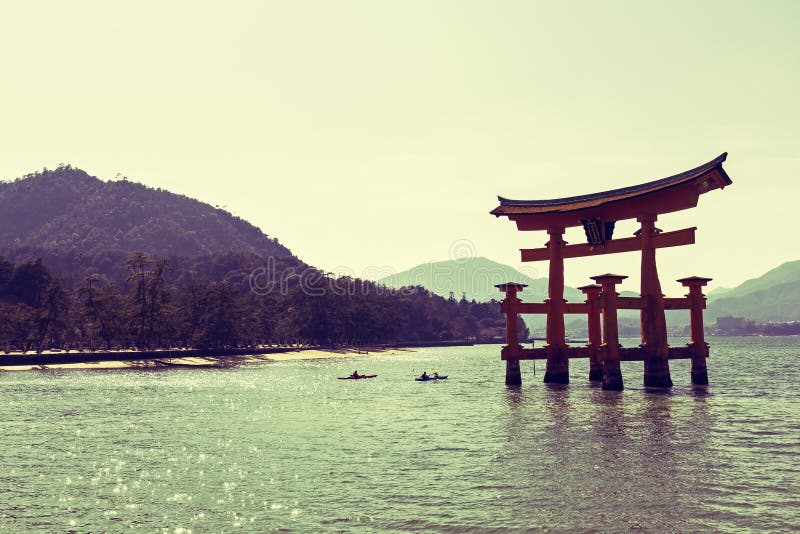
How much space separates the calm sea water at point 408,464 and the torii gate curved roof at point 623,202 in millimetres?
12042

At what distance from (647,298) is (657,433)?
57.0 ft

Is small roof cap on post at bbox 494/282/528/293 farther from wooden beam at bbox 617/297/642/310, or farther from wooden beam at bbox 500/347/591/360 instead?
wooden beam at bbox 617/297/642/310

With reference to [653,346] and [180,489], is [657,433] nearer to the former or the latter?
[653,346]

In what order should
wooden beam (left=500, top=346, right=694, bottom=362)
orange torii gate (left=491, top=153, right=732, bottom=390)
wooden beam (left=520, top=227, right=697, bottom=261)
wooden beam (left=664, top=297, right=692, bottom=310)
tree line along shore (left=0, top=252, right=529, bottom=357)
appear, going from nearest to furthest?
1. orange torii gate (left=491, top=153, right=732, bottom=390)
2. wooden beam (left=520, top=227, right=697, bottom=261)
3. wooden beam (left=500, top=346, right=694, bottom=362)
4. wooden beam (left=664, top=297, right=692, bottom=310)
5. tree line along shore (left=0, top=252, right=529, bottom=357)

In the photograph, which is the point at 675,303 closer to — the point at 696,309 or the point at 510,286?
the point at 696,309

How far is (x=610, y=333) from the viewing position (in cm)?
4728

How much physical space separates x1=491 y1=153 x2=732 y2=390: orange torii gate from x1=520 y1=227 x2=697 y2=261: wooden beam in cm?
6

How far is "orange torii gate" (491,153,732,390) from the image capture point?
1815 inches

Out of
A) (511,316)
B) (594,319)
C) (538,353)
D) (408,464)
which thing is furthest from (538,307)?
(408,464)

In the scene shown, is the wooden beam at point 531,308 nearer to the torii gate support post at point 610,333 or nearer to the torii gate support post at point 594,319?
the torii gate support post at point 594,319

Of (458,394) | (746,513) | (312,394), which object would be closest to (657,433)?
(746,513)

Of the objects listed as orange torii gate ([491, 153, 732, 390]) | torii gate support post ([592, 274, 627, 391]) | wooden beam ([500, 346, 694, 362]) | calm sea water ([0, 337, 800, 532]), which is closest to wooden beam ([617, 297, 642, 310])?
orange torii gate ([491, 153, 732, 390])

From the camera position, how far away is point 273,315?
158875mm

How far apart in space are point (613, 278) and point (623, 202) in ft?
16.3
